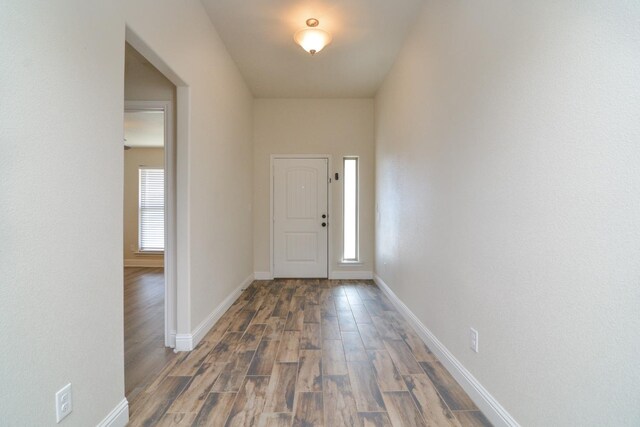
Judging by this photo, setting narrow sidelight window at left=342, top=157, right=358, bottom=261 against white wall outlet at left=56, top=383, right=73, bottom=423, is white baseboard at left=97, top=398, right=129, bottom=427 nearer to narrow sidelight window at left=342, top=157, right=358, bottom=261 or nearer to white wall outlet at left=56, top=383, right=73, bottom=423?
white wall outlet at left=56, top=383, right=73, bottom=423

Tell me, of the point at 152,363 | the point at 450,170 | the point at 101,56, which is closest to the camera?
the point at 101,56

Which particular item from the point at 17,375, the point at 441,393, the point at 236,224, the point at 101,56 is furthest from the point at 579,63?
the point at 236,224

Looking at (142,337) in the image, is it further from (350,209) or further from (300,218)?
(350,209)

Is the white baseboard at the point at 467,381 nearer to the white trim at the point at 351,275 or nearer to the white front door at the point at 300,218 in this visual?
the white trim at the point at 351,275

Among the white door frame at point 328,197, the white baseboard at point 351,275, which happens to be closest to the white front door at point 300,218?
the white door frame at point 328,197

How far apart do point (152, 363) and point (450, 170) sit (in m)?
2.55

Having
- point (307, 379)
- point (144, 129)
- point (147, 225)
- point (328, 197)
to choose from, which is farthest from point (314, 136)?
point (147, 225)

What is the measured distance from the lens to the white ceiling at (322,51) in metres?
2.82

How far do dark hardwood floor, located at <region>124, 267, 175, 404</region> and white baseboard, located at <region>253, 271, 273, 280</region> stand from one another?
1364 mm

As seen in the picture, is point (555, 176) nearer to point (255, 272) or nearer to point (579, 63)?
point (579, 63)

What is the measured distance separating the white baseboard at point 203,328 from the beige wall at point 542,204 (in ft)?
6.33

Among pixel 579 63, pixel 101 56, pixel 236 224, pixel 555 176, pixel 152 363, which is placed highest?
pixel 101 56

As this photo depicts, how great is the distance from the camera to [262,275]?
16.9 ft

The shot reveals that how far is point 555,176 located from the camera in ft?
4.13
